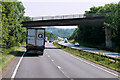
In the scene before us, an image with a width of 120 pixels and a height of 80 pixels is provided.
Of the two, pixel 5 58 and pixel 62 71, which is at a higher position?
pixel 5 58

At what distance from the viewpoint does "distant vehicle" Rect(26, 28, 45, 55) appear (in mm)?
27062

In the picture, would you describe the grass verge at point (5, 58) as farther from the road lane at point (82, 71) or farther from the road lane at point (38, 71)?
the road lane at point (82, 71)

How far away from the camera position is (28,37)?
27.2 meters

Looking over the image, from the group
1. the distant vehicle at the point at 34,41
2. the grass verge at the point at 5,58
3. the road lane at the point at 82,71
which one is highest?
the distant vehicle at the point at 34,41

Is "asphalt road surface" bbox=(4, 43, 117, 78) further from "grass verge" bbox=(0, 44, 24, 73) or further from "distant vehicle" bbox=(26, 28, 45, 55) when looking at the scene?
"distant vehicle" bbox=(26, 28, 45, 55)

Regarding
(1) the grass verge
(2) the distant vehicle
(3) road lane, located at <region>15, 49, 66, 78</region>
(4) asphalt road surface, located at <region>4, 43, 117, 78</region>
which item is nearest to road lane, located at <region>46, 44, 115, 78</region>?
(4) asphalt road surface, located at <region>4, 43, 117, 78</region>

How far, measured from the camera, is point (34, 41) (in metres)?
27.2

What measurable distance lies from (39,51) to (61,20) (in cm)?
2629

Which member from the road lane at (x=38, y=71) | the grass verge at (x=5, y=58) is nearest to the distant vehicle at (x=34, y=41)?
the grass verge at (x=5, y=58)

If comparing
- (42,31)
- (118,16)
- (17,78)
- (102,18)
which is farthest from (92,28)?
(17,78)

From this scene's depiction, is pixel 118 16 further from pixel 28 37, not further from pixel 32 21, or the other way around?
pixel 28 37

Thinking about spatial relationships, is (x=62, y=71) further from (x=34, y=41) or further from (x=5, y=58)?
(x=34, y=41)

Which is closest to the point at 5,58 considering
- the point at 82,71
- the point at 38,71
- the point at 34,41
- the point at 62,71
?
the point at 34,41

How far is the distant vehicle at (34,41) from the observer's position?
27062 millimetres
